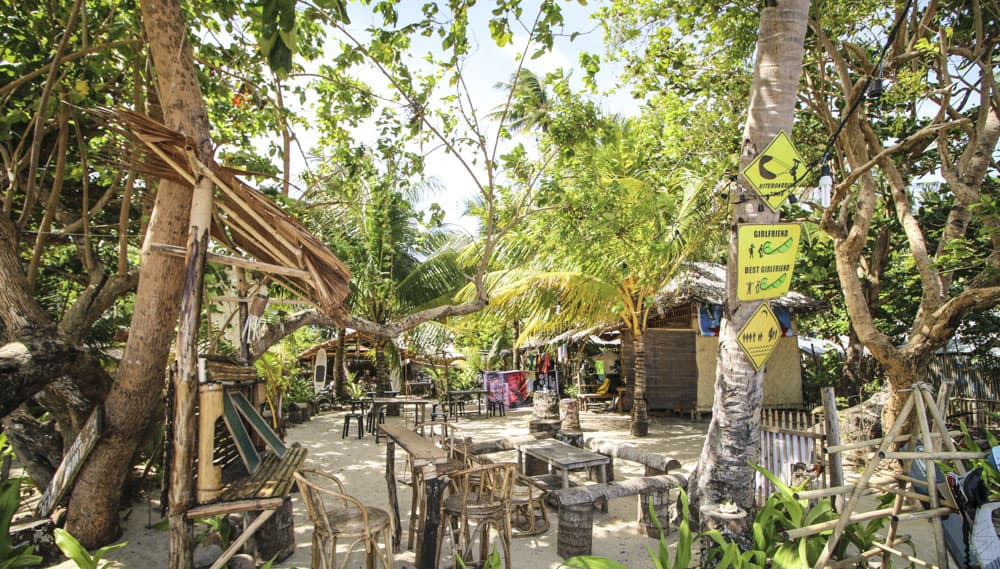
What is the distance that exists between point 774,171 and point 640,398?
7075 millimetres

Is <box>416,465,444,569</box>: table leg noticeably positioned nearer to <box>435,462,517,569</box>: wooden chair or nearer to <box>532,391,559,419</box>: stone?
<box>435,462,517,569</box>: wooden chair

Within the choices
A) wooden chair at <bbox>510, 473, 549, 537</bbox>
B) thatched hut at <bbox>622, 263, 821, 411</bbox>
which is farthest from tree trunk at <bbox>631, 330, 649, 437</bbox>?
wooden chair at <bbox>510, 473, 549, 537</bbox>

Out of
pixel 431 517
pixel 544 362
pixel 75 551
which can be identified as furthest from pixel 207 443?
pixel 544 362

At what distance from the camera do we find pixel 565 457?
18.1 ft

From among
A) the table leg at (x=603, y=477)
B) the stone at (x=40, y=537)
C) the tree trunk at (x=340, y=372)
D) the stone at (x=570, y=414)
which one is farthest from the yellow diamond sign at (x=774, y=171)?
the tree trunk at (x=340, y=372)

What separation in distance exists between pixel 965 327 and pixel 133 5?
54.4 feet

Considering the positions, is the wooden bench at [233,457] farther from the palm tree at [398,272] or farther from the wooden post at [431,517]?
the palm tree at [398,272]

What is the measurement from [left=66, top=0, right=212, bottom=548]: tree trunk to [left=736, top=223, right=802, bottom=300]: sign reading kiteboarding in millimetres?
4195

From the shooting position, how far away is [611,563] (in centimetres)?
299

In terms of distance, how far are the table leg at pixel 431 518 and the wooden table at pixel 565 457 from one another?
162 centimetres

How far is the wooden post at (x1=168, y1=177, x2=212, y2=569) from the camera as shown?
3164mm

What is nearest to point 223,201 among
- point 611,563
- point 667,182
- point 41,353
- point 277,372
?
point 41,353

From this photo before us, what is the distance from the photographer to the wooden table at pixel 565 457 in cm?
532

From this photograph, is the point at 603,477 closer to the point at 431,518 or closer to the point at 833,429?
the point at 833,429
